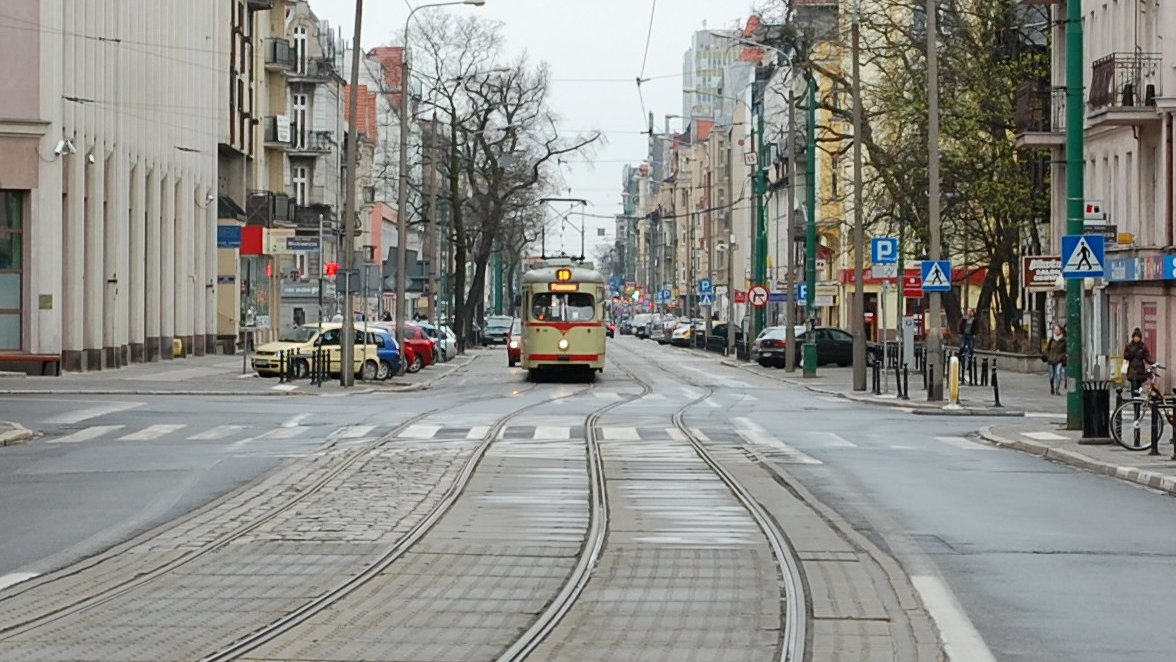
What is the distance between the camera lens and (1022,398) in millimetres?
46312

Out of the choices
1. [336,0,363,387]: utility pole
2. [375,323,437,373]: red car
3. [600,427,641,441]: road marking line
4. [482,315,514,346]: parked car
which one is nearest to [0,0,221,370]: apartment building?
[336,0,363,387]: utility pole

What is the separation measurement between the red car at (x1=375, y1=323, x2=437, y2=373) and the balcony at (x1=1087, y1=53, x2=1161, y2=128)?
899 inches

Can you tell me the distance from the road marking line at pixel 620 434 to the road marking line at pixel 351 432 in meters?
3.56

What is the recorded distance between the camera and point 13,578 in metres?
14.1

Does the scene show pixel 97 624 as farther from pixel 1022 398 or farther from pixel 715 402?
pixel 1022 398

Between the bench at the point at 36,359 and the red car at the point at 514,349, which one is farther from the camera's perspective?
the red car at the point at 514,349

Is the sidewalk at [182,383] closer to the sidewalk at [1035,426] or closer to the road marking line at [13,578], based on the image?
the sidewalk at [1035,426]

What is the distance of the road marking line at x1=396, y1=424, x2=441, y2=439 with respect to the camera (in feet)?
101

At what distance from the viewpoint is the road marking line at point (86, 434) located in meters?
29.9

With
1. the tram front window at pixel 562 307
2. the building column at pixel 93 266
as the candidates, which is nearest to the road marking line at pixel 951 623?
the tram front window at pixel 562 307

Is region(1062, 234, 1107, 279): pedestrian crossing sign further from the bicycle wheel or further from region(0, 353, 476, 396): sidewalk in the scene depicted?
region(0, 353, 476, 396): sidewalk

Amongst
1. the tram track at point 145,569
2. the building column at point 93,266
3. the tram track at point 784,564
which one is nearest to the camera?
the tram track at point 784,564

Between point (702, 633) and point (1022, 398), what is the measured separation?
35736 mm

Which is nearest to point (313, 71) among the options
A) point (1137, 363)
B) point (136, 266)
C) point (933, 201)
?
point (136, 266)
